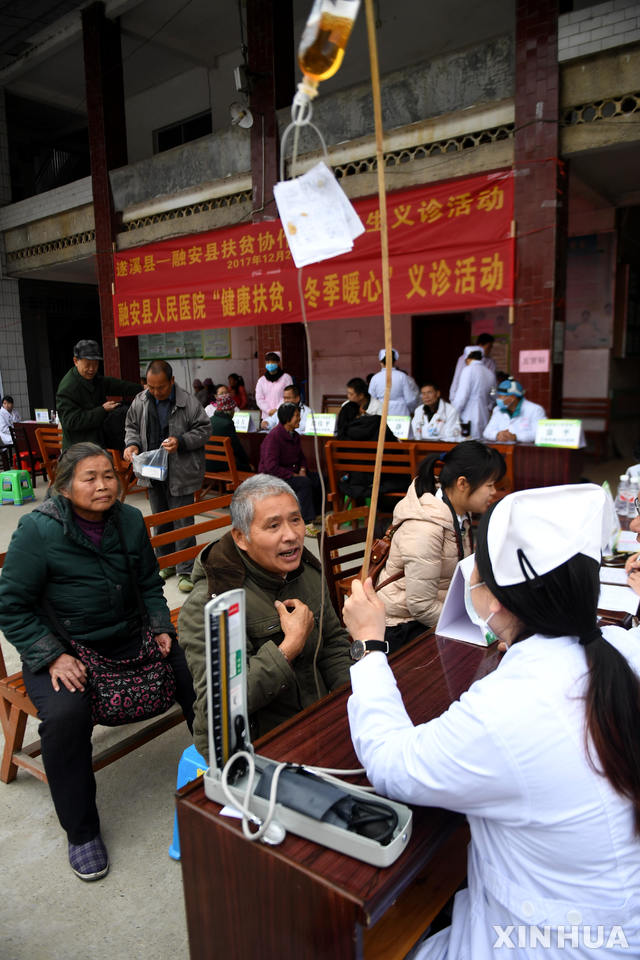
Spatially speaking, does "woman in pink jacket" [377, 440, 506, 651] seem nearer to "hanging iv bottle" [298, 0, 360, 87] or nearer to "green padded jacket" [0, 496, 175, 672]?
"green padded jacket" [0, 496, 175, 672]

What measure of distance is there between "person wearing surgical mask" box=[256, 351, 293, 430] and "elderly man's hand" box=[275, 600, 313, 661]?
19.6ft

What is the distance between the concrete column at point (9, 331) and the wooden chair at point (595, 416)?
995 centimetres

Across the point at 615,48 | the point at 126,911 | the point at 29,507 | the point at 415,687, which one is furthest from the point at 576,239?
the point at 126,911

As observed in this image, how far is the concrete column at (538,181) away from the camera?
5441mm

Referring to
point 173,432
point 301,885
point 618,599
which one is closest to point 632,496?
point 618,599

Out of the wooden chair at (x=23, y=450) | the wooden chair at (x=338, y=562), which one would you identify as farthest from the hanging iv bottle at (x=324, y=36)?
the wooden chair at (x=23, y=450)

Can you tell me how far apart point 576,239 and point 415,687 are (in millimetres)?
9000

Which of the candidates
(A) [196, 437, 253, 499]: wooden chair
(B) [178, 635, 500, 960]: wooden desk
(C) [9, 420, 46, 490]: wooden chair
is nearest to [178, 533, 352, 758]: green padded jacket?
(B) [178, 635, 500, 960]: wooden desk

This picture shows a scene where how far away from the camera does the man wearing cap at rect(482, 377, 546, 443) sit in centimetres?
576

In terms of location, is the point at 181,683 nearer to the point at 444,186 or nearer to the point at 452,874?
the point at 452,874

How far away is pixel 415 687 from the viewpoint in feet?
5.40

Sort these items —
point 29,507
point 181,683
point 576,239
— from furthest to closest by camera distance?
1. point 576,239
2. point 29,507
3. point 181,683

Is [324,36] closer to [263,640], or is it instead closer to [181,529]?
[263,640]

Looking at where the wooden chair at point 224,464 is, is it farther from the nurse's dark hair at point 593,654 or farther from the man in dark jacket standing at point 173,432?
the nurse's dark hair at point 593,654
